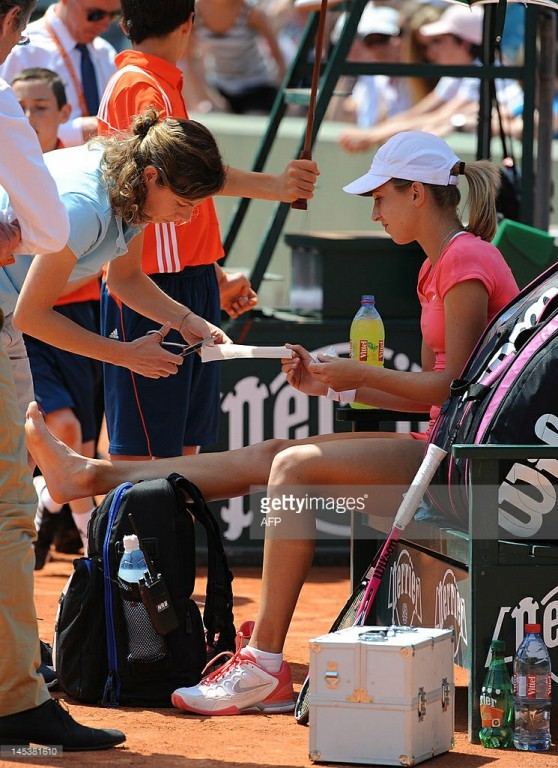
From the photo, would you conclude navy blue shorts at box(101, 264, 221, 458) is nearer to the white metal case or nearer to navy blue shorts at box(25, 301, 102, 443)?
navy blue shorts at box(25, 301, 102, 443)

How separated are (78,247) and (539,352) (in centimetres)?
128

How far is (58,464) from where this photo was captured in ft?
14.4

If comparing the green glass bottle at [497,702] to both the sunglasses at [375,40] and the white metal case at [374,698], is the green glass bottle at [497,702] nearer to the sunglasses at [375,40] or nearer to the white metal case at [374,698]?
the white metal case at [374,698]

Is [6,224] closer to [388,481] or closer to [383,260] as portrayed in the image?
[388,481]

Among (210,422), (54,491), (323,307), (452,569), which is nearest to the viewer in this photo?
A: (452,569)

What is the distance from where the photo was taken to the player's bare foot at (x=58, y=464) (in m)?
4.36

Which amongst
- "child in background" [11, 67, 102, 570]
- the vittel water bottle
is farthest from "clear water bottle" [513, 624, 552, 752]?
"child in background" [11, 67, 102, 570]

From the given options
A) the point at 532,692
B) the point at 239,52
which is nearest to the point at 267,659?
the point at 532,692

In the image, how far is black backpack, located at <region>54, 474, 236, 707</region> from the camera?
4090mm

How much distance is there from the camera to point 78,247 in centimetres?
396

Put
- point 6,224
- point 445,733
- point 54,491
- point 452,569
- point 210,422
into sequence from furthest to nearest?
point 210,422
point 54,491
point 452,569
point 445,733
point 6,224

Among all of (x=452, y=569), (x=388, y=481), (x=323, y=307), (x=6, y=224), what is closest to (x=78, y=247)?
(x=6, y=224)

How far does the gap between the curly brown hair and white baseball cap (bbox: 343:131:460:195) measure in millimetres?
524

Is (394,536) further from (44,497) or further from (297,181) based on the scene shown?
(44,497)
